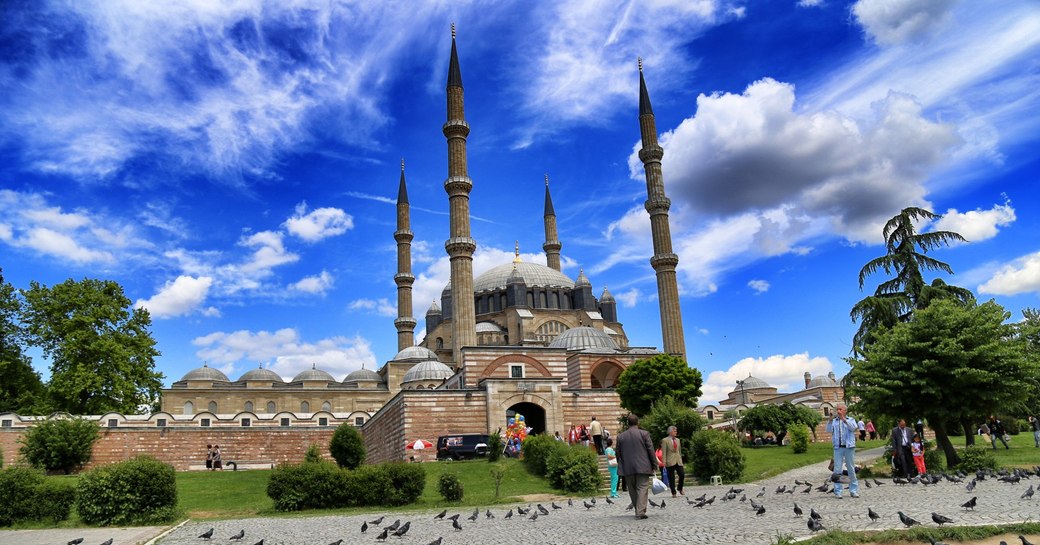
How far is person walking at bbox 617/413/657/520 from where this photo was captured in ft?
30.9

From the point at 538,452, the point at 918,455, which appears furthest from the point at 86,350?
the point at 918,455

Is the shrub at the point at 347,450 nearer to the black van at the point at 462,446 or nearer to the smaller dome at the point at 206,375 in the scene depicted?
the black van at the point at 462,446

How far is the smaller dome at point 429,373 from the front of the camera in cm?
3991

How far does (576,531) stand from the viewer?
8750 millimetres

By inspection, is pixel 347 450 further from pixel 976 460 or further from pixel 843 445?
pixel 976 460

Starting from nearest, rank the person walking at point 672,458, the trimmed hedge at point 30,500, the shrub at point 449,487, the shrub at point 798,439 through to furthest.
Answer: the trimmed hedge at point 30,500, the person walking at point 672,458, the shrub at point 449,487, the shrub at point 798,439

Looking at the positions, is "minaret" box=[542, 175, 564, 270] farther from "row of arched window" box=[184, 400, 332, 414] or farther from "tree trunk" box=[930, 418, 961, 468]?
"tree trunk" box=[930, 418, 961, 468]

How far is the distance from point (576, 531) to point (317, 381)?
4335 cm

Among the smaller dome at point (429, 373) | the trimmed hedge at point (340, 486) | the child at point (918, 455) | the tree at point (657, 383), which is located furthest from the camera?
the smaller dome at point (429, 373)

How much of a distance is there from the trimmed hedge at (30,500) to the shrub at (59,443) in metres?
16.9

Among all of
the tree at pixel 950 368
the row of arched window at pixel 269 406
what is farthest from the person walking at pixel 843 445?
the row of arched window at pixel 269 406

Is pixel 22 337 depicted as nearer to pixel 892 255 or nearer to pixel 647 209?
pixel 647 209

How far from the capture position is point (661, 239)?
42.4 m

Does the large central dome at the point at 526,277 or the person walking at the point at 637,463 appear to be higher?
the large central dome at the point at 526,277
